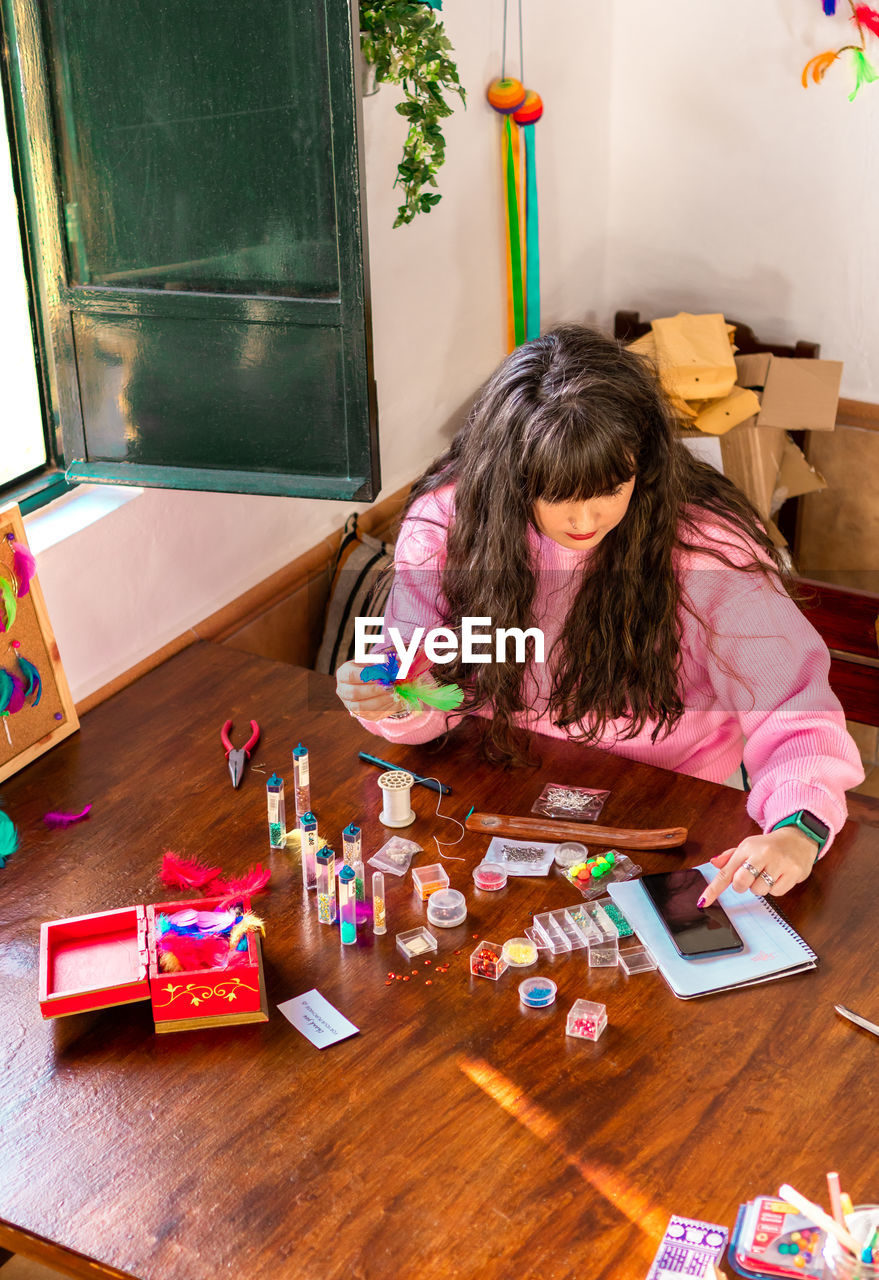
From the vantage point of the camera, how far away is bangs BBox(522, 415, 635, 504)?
5.27ft

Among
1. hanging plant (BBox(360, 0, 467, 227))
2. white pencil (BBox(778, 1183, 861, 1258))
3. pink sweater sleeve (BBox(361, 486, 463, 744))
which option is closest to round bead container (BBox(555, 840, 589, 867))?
pink sweater sleeve (BBox(361, 486, 463, 744))

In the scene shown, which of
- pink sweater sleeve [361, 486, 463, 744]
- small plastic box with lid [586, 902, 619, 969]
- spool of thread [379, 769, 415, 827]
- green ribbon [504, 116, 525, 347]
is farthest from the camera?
green ribbon [504, 116, 525, 347]

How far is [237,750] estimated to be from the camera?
1835mm

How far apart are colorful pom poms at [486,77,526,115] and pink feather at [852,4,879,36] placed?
2.65ft

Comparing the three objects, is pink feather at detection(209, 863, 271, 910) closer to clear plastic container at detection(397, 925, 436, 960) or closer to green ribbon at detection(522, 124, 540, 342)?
clear plastic container at detection(397, 925, 436, 960)

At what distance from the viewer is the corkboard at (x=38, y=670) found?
181cm

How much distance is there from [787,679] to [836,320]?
1834 mm

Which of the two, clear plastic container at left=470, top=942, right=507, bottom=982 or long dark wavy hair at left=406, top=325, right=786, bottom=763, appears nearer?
clear plastic container at left=470, top=942, right=507, bottom=982

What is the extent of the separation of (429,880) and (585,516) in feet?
1.65

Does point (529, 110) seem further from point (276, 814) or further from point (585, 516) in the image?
point (276, 814)

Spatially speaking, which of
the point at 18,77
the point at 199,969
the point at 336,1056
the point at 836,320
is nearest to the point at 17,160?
the point at 18,77

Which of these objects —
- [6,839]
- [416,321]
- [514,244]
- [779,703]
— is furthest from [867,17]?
[6,839]

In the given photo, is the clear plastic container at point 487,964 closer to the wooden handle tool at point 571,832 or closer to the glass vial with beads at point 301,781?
the wooden handle tool at point 571,832

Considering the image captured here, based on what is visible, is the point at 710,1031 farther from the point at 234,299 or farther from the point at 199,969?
the point at 234,299
